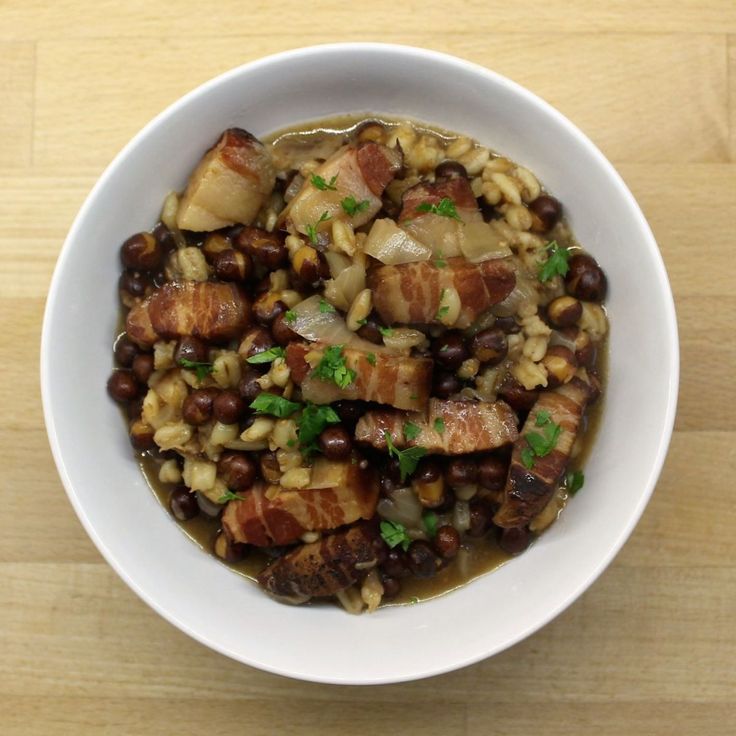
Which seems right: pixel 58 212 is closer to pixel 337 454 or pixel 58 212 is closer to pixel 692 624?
pixel 337 454

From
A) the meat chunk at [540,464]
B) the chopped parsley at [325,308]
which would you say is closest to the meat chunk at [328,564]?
the meat chunk at [540,464]

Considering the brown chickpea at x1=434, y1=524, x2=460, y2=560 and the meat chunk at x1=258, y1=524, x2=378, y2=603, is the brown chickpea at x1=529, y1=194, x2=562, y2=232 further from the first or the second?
the meat chunk at x1=258, y1=524, x2=378, y2=603

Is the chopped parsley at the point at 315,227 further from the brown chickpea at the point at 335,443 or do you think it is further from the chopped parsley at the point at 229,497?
the chopped parsley at the point at 229,497

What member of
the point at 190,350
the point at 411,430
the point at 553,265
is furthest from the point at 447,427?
the point at 190,350

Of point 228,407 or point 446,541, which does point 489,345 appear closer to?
point 446,541

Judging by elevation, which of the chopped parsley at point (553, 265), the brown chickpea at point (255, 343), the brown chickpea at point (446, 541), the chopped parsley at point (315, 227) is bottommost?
the brown chickpea at point (446, 541)

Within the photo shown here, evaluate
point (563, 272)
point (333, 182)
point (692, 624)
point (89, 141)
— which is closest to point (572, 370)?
point (563, 272)
